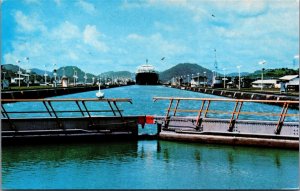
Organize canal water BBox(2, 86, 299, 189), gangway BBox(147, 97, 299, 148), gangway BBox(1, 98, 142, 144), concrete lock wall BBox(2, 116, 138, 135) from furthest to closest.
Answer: concrete lock wall BBox(2, 116, 138, 135)
gangway BBox(1, 98, 142, 144)
gangway BBox(147, 97, 299, 148)
canal water BBox(2, 86, 299, 189)

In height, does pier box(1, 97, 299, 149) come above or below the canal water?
above

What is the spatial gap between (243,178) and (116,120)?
9466mm

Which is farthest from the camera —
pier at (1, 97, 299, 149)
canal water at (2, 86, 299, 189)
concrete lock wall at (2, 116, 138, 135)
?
concrete lock wall at (2, 116, 138, 135)

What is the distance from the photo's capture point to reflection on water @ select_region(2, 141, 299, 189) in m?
15.2

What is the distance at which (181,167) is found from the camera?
18.1m

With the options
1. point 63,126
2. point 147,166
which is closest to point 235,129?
point 147,166

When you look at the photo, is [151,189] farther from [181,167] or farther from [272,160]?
[272,160]

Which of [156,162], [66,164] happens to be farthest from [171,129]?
[66,164]

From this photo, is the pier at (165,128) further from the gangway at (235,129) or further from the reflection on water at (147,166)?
the reflection on water at (147,166)

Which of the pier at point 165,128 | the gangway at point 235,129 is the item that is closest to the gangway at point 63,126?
the pier at point 165,128

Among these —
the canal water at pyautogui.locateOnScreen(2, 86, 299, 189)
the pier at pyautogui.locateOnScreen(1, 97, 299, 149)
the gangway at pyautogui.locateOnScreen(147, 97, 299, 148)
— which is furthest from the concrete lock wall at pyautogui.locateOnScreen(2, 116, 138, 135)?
the gangway at pyautogui.locateOnScreen(147, 97, 299, 148)

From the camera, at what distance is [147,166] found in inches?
725

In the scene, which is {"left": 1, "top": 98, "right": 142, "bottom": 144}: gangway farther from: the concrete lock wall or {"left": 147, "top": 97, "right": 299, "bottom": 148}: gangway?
{"left": 147, "top": 97, "right": 299, "bottom": 148}: gangway

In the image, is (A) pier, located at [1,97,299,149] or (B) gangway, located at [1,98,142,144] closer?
(A) pier, located at [1,97,299,149]
